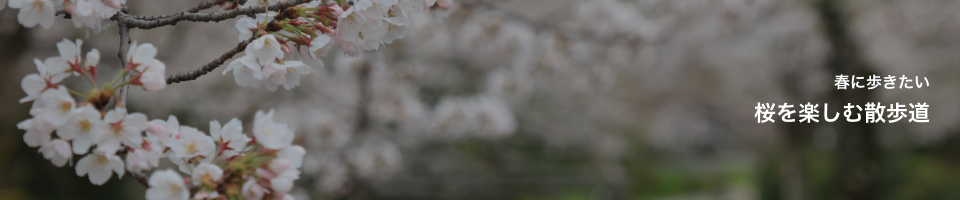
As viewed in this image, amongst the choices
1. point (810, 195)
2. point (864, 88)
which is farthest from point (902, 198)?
point (864, 88)

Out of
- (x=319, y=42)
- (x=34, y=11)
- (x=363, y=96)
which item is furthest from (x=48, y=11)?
(x=363, y=96)

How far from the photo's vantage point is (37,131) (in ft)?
2.61

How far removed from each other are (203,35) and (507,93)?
8.02 feet

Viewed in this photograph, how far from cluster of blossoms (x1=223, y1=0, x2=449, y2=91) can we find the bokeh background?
65 millimetres

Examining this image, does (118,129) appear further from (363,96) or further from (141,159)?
(363,96)

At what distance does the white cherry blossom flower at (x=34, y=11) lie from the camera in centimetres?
83

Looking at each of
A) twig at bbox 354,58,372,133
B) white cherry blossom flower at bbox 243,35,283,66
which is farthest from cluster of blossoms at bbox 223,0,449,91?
twig at bbox 354,58,372,133

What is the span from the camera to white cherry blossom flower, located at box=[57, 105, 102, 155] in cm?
78

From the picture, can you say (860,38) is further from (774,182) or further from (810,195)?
(774,182)

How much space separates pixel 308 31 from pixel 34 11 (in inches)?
14.9

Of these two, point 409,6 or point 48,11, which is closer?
point 48,11

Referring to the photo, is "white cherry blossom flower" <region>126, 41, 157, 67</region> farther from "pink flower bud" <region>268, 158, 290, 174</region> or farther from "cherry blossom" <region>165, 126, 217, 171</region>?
"pink flower bud" <region>268, 158, 290, 174</region>

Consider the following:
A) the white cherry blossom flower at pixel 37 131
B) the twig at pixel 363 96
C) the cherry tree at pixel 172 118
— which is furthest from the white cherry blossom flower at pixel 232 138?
the twig at pixel 363 96

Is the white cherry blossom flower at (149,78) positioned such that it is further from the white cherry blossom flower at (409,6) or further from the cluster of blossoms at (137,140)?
the white cherry blossom flower at (409,6)
